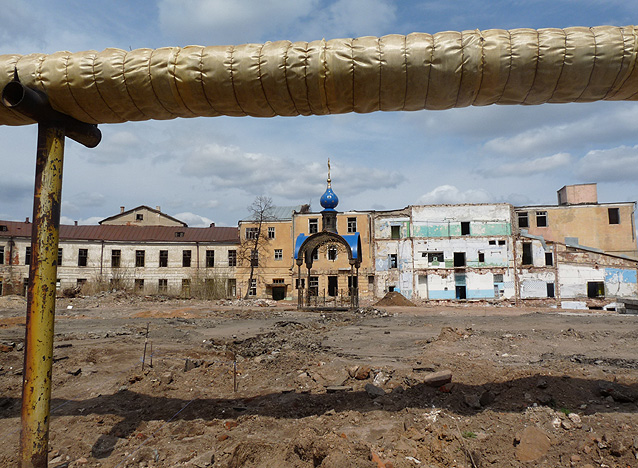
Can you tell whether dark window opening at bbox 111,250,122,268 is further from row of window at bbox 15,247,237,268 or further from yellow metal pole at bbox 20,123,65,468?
yellow metal pole at bbox 20,123,65,468

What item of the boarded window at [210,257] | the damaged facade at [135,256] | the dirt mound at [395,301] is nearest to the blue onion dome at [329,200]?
the dirt mound at [395,301]

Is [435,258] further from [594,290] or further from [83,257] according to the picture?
[83,257]

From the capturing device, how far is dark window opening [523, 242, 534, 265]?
1387 inches

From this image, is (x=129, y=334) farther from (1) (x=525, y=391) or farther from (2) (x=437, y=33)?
(2) (x=437, y=33)

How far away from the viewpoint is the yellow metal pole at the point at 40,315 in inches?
142

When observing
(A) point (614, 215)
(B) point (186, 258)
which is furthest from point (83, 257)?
(A) point (614, 215)

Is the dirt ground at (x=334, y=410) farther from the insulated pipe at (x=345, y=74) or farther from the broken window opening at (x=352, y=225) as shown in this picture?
the broken window opening at (x=352, y=225)

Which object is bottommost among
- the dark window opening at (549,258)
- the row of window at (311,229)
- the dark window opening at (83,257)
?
the dark window opening at (549,258)

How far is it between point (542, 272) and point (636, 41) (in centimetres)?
3500

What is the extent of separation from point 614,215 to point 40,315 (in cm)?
4331

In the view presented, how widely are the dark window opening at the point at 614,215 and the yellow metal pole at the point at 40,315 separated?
42718mm

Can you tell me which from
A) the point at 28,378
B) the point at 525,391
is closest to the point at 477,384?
the point at 525,391

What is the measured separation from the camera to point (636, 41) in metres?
3.55

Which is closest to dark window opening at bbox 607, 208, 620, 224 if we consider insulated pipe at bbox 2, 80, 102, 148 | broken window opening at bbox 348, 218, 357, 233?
broken window opening at bbox 348, 218, 357, 233
